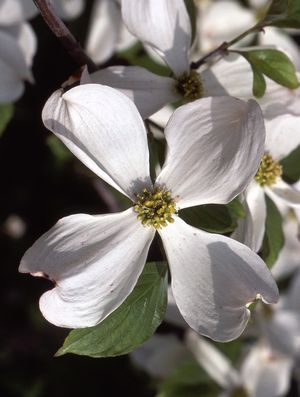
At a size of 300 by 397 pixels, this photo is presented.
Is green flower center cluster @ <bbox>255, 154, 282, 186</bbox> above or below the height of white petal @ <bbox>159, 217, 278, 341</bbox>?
below

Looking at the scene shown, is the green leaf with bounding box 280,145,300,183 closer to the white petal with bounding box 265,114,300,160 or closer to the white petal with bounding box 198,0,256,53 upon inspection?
the white petal with bounding box 265,114,300,160

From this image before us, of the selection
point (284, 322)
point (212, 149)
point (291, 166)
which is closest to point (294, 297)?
point (284, 322)

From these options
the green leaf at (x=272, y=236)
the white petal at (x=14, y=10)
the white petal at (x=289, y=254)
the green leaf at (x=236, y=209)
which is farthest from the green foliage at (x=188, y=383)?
the white petal at (x=14, y=10)

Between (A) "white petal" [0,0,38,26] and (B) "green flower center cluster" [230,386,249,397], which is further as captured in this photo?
(B) "green flower center cluster" [230,386,249,397]

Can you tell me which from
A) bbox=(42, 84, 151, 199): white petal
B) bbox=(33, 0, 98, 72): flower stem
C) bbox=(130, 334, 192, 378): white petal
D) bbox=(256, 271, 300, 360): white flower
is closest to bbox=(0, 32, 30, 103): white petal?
bbox=(33, 0, 98, 72): flower stem

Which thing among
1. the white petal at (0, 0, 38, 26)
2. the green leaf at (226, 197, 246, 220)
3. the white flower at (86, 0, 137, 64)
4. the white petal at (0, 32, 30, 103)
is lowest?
the white flower at (86, 0, 137, 64)

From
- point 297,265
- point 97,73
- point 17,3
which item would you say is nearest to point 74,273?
point 97,73
